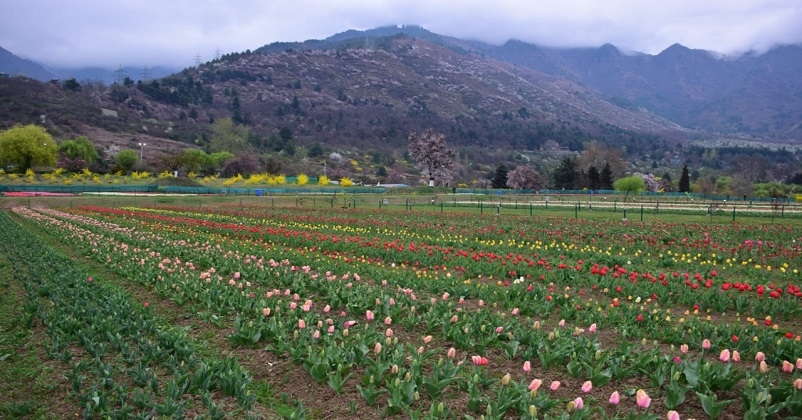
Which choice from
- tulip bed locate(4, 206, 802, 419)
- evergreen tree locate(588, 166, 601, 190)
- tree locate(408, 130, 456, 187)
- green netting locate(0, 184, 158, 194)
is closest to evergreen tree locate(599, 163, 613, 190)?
evergreen tree locate(588, 166, 601, 190)

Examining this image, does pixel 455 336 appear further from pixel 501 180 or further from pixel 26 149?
pixel 501 180

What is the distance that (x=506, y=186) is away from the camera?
113062 mm

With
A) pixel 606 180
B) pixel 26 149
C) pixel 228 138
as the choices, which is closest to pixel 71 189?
pixel 26 149

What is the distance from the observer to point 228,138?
150625 mm

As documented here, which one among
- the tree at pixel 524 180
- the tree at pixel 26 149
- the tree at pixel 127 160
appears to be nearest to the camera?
the tree at pixel 26 149

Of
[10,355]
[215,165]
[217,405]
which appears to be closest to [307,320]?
[217,405]

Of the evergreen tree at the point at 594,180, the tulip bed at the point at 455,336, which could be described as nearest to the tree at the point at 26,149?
the tulip bed at the point at 455,336

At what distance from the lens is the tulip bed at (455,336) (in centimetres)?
595

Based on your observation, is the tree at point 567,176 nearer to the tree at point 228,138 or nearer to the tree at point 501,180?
the tree at point 501,180

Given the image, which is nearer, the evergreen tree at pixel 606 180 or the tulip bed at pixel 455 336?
the tulip bed at pixel 455 336

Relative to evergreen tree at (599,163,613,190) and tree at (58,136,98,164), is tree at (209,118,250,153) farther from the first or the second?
evergreen tree at (599,163,613,190)

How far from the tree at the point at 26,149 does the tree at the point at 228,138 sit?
160 ft

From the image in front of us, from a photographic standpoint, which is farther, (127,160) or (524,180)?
(524,180)

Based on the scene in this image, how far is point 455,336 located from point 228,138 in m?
153
